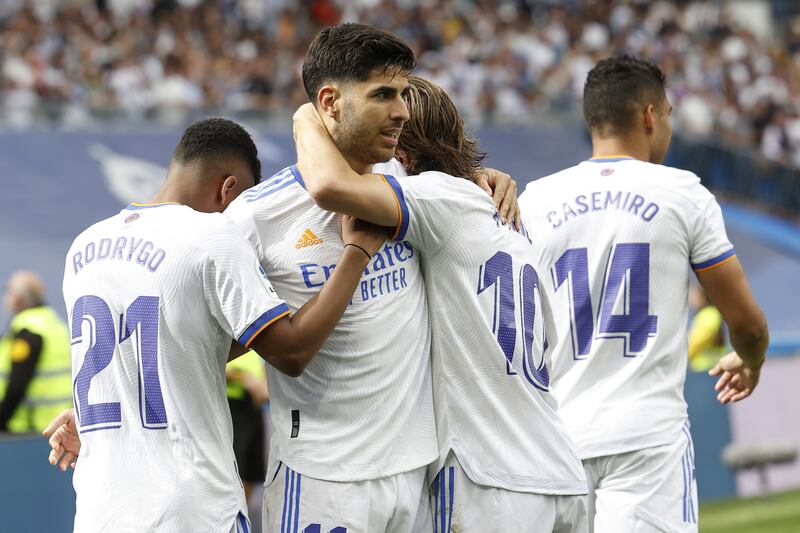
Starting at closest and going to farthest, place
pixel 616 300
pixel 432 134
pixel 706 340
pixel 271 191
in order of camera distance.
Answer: pixel 271 191 → pixel 432 134 → pixel 616 300 → pixel 706 340

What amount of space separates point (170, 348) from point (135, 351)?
3.9 inches

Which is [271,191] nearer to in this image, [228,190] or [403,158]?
[228,190]

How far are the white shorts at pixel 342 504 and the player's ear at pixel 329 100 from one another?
1.07 meters

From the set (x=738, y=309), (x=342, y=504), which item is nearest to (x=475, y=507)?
(x=342, y=504)

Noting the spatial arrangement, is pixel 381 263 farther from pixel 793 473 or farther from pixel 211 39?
pixel 211 39

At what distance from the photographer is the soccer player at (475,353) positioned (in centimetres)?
353

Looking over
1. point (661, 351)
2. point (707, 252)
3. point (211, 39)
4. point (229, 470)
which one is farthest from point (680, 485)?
point (211, 39)

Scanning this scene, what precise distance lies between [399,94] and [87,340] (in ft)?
3.85

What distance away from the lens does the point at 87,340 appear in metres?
3.46

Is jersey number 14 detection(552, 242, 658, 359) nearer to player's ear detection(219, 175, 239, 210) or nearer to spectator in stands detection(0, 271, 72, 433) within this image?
player's ear detection(219, 175, 239, 210)

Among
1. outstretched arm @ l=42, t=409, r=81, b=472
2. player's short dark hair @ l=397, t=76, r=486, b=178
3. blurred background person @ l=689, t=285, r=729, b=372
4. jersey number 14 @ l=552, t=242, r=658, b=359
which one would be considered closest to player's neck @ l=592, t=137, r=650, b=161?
jersey number 14 @ l=552, t=242, r=658, b=359

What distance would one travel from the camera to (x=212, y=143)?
367 centimetres

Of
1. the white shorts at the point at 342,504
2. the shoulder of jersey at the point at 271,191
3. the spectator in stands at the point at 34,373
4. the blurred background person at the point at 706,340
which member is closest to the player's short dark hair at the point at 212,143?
the shoulder of jersey at the point at 271,191

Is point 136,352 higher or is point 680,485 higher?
point 136,352
